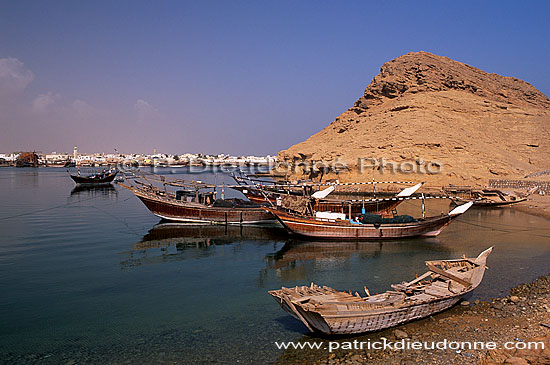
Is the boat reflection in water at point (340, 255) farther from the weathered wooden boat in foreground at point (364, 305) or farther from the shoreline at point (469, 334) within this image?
the shoreline at point (469, 334)

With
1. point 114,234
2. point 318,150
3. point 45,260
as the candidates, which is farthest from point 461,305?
point 318,150

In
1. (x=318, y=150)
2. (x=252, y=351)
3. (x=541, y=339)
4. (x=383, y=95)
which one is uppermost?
(x=383, y=95)

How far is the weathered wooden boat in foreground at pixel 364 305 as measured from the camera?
8.38 meters

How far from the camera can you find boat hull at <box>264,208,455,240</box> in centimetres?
2052

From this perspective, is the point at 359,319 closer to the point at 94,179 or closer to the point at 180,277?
the point at 180,277

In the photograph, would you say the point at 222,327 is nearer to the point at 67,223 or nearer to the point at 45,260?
the point at 45,260

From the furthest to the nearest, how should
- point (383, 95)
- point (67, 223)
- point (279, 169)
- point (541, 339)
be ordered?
point (279, 169) < point (383, 95) < point (67, 223) < point (541, 339)

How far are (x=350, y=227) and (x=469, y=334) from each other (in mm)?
11530

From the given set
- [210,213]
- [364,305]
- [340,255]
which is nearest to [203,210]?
[210,213]

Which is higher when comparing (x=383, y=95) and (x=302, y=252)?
(x=383, y=95)

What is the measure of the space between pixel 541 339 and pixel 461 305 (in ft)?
9.34

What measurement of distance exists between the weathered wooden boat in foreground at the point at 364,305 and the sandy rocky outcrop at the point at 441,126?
37446 mm

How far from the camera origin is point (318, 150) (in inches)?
2581

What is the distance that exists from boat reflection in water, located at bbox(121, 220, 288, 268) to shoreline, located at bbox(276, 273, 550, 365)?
35.2 ft
